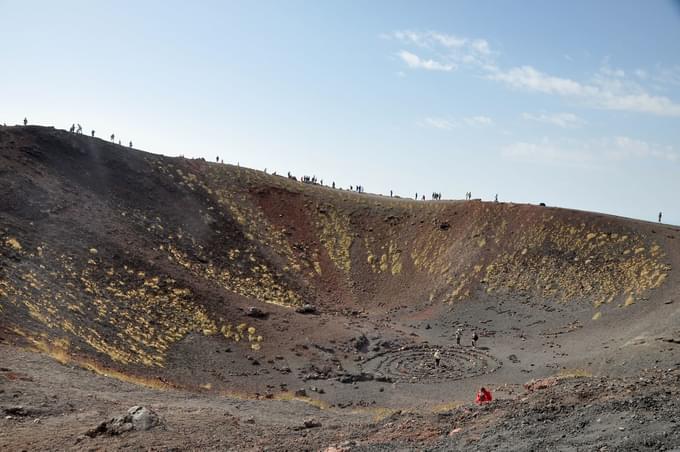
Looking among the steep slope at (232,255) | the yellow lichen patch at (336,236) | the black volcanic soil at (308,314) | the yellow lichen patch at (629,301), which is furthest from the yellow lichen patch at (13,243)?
the yellow lichen patch at (629,301)

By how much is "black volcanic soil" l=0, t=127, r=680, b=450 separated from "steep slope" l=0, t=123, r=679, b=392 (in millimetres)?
203

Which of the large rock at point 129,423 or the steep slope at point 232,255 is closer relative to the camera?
the large rock at point 129,423

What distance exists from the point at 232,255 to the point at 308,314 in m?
11.9

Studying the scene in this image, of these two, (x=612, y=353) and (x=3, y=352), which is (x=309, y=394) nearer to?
(x=3, y=352)

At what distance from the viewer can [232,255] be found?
51219 mm

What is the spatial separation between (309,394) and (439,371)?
976 centimetres

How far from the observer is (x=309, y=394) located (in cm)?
3052

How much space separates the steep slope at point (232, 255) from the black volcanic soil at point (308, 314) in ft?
0.67

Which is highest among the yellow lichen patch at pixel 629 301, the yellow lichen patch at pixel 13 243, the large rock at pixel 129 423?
the yellow lichen patch at pixel 629 301

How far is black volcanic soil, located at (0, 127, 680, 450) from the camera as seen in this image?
632 inches

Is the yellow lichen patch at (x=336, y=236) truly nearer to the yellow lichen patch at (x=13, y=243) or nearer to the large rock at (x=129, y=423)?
the yellow lichen patch at (x=13, y=243)

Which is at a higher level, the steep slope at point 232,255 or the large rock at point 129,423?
the steep slope at point 232,255

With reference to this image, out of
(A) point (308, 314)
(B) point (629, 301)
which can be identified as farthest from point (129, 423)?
(B) point (629, 301)

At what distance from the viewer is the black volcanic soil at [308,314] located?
16047 millimetres
